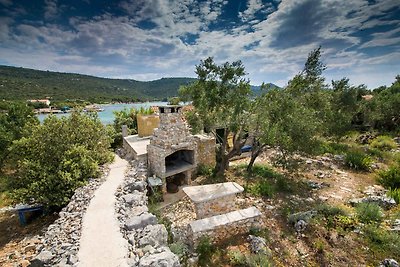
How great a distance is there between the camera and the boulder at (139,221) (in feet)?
20.6

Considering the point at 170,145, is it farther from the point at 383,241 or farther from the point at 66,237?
the point at 383,241

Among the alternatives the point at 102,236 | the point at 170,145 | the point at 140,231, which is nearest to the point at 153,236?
the point at 140,231

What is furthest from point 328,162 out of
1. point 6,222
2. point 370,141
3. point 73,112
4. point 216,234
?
point 6,222

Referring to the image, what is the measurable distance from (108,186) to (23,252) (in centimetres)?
350

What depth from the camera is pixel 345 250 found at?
7.47 meters

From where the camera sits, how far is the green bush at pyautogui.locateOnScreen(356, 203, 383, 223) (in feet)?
28.6

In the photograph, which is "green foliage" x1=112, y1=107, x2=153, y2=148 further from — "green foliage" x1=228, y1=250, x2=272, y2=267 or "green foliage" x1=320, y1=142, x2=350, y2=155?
"green foliage" x1=320, y1=142, x2=350, y2=155

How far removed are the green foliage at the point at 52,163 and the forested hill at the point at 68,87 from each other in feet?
118

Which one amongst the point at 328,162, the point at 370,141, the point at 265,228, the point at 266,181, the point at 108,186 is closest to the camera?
the point at 265,228

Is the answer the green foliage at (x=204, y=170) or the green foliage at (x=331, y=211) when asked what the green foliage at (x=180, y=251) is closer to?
the green foliage at (x=331, y=211)

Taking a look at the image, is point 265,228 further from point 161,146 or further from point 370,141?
point 370,141

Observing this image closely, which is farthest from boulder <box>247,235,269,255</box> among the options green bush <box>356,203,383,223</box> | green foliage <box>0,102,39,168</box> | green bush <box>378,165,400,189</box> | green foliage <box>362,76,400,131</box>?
green foliage <box>362,76,400,131</box>

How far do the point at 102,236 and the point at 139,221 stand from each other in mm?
1091

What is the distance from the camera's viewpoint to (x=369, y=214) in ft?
28.8
